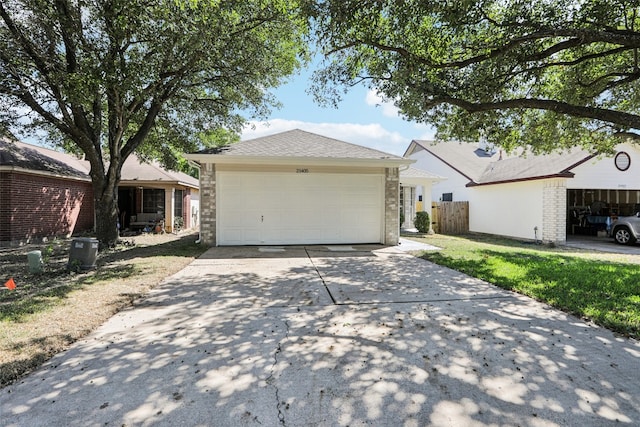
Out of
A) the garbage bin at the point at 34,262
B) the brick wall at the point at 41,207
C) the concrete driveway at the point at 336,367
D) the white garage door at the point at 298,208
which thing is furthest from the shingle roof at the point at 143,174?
the concrete driveway at the point at 336,367

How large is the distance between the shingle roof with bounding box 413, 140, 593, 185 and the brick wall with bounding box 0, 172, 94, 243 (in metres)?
14.2

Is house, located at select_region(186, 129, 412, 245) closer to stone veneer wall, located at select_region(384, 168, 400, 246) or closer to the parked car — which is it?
stone veneer wall, located at select_region(384, 168, 400, 246)

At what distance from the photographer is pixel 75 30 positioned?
300 inches

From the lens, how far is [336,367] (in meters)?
3.09

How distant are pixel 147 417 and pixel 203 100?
11074mm

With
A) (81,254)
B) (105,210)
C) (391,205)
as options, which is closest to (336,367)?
(81,254)

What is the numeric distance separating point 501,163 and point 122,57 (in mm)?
18015

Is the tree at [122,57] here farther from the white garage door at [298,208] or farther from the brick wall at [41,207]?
the white garage door at [298,208]

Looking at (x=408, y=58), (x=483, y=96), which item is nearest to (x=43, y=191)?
(x=408, y=58)

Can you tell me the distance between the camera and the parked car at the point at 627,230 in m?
13.1

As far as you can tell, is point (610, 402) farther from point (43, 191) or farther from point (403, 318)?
point (43, 191)

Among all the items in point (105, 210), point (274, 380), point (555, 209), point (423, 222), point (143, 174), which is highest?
point (143, 174)

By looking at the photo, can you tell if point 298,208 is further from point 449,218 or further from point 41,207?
point 449,218

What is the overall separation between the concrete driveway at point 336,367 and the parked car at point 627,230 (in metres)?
11.9
